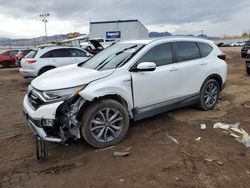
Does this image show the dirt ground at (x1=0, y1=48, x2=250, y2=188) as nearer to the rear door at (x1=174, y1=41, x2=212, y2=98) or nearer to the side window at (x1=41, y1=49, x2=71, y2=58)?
the rear door at (x1=174, y1=41, x2=212, y2=98)

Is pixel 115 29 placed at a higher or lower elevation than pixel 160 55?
higher

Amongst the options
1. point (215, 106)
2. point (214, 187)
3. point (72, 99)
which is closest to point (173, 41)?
point (215, 106)

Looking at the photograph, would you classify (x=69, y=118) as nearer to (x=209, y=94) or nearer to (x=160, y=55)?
(x=160, y=55)

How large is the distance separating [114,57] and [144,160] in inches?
83.8

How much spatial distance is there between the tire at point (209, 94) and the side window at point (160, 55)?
49.5 inches

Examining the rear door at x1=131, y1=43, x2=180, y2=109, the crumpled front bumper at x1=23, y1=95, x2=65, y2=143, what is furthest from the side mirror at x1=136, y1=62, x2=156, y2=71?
the crumpled front bumper at x1=23, y1=95, x2=65, y2=143

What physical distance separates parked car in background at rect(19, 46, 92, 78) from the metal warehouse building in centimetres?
2566

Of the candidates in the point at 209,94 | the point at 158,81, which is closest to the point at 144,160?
the point at 158,81

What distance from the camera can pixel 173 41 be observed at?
235 inches

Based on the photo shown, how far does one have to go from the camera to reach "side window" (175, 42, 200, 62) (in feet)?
19.8

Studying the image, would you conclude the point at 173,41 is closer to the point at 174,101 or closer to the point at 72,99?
the point at 174,101

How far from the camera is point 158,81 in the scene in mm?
5457

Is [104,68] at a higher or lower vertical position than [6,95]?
higher

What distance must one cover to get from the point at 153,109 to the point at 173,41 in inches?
59.9
